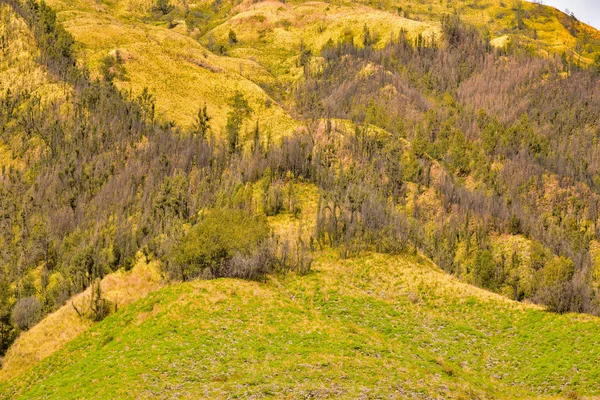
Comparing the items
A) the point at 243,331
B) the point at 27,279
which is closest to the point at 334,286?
the point at 243,331

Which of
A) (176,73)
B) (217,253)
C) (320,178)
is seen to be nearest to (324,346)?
(217,253)

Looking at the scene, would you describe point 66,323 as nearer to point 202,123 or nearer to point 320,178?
point 320,178

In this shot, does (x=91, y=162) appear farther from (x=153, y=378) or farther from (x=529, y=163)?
(x=529, y=163)

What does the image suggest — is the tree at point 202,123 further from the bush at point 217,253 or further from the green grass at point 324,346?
the green grass at point 324,346

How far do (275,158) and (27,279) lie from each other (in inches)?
1870

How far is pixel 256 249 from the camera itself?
6053 cm

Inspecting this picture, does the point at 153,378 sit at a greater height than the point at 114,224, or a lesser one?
greater

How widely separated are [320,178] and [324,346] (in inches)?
2350

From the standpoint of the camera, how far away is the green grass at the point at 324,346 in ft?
117

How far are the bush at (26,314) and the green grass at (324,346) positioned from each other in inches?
678

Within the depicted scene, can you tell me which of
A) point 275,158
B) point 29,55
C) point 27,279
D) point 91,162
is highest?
point 29,55

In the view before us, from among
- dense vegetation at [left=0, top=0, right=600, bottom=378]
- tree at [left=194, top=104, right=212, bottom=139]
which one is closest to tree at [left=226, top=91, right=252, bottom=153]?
dense vegetation at [left=0, top=0, right=600, bottom=378]

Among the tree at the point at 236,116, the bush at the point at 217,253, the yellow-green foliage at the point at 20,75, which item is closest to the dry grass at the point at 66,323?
the bush at the point at 217,253

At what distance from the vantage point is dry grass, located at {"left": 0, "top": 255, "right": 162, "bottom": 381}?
53.8 metres
